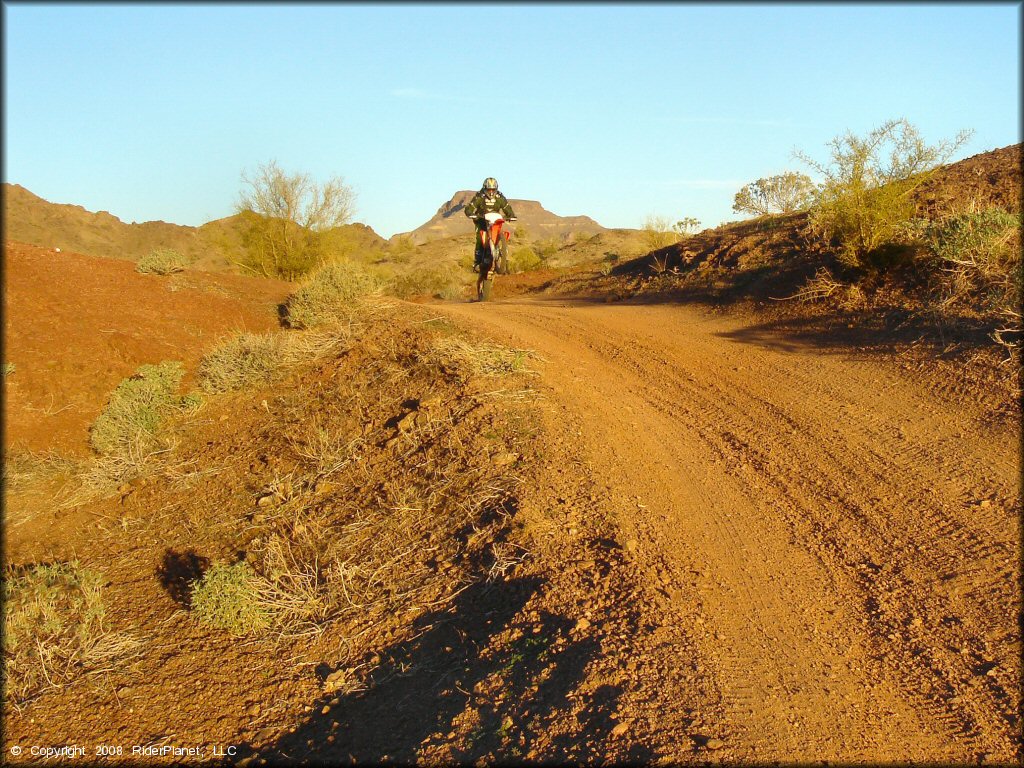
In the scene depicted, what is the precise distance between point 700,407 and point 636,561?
3231mm

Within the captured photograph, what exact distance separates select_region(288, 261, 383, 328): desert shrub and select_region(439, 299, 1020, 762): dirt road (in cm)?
408

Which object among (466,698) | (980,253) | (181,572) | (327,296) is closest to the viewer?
(466,698)

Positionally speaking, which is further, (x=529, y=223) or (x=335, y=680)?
(x=529, y=223)

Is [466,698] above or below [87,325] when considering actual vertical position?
below

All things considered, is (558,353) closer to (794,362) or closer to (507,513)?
(794,362)

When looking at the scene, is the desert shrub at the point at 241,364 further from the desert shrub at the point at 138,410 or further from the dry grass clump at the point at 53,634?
the dry grass clump at the point at 53,634

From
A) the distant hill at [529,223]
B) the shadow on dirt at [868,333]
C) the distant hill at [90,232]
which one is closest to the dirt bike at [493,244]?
the shadow on dirt at [868,333]

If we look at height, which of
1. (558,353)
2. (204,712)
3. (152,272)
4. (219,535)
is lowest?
(204,712)

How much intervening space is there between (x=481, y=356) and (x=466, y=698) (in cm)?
501

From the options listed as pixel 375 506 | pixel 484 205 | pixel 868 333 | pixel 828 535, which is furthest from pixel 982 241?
pixel 484 205

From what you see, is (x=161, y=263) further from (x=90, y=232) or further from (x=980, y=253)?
(x=90, y=232)

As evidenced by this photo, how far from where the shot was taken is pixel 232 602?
5.12 metres

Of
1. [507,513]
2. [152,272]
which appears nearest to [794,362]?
[507,513]

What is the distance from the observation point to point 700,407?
7.46 metres
